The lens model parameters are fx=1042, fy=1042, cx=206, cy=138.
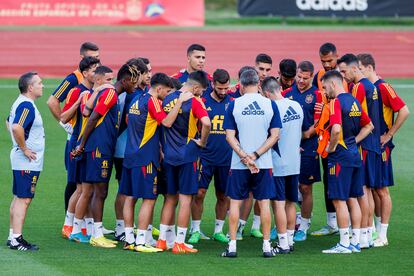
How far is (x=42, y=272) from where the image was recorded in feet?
34.7

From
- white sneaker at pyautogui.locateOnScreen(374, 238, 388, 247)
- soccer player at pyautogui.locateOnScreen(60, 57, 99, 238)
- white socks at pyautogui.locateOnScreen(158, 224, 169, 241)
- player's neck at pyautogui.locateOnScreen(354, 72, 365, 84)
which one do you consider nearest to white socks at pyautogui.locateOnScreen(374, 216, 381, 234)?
white sneaker at pyautogui.locateOnScreen(374, 238, 388, 247)

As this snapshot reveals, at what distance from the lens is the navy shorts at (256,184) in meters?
11.4

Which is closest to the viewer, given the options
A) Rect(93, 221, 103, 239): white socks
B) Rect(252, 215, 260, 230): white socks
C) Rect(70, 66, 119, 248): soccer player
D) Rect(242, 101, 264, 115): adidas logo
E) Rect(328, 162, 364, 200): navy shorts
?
Rect(242, 101, 264, 115): adidas logo

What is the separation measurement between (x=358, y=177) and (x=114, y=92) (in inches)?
116

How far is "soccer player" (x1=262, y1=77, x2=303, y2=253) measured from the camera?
38.2ft

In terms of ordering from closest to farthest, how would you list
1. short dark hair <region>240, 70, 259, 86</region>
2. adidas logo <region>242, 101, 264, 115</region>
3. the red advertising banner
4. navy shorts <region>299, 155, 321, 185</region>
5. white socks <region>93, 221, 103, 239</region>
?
adidas logo <region>242, 101, 264, 115</region>, short dark hair <region>240, 70, 259, 86</region>, white socks <region>93, 221, 103, 239</region>, navy shorts <region>299, 155, 321, 185</region>, the red advertising banner

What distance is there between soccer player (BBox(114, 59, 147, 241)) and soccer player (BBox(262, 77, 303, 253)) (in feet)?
4.82

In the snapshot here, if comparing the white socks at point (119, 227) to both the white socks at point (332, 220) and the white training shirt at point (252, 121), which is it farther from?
the white socks at point (332, 220)

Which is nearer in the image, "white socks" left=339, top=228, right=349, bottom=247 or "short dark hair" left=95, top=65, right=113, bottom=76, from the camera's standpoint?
"white socks" left=339, top=228, right=349, bottom=247

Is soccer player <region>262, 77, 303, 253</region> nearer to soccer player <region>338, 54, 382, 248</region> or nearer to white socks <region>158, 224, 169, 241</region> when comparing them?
soccer player <region>338, 54, 382, 248</region>

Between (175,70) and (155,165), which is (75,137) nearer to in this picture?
(155,165)

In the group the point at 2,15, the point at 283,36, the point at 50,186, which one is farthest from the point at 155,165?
the point at 2,15

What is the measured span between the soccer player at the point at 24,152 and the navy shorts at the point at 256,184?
2.19 m

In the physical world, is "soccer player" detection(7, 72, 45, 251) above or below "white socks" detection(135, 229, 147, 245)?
above
